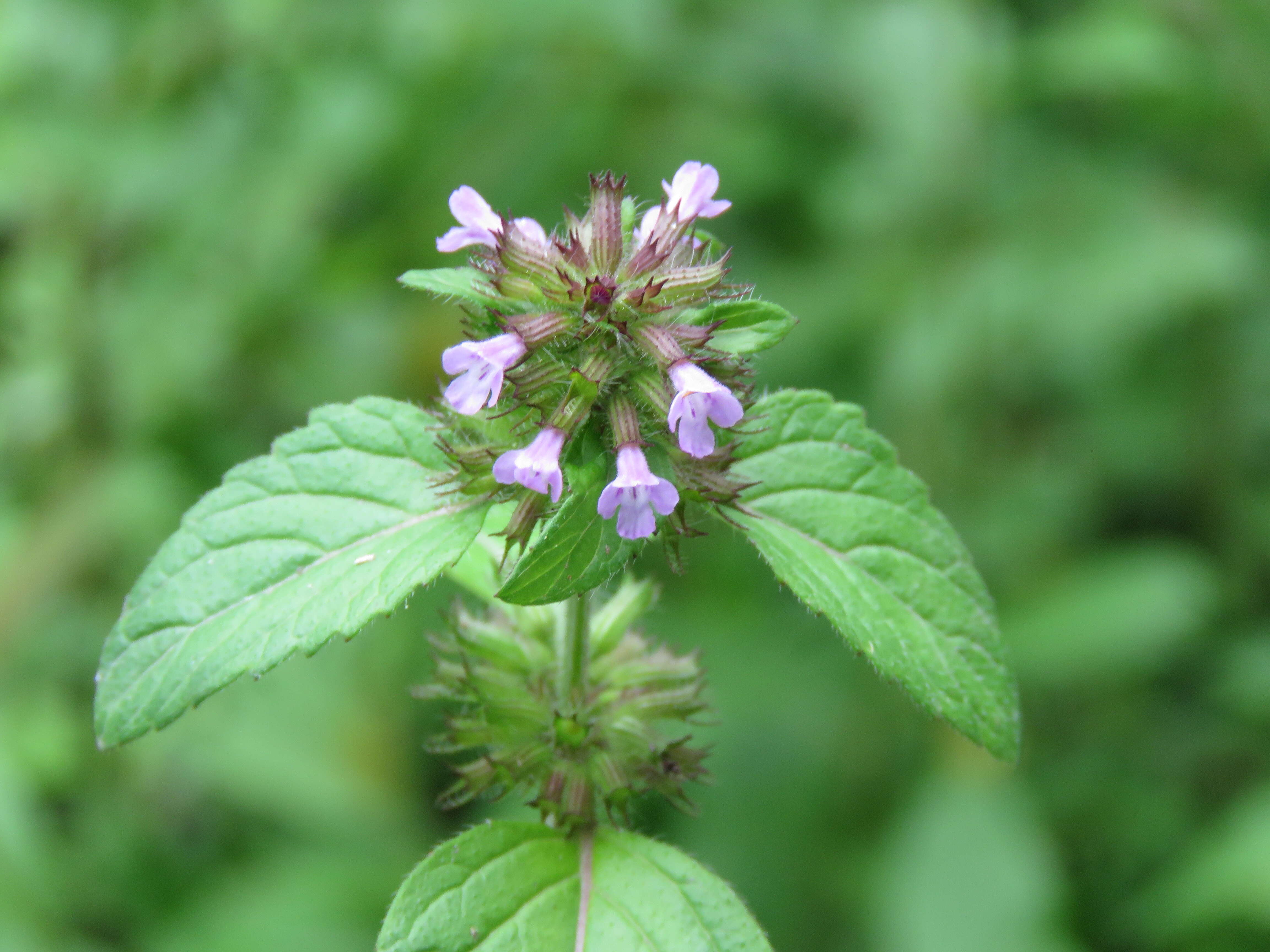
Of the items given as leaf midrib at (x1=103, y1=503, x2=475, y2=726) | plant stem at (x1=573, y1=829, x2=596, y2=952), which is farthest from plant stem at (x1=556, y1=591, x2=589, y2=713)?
leaf midrib at (x1=103, y1=503, x2=475, y2=726)

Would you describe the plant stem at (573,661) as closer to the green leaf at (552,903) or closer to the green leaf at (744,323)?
the green leaf at (552,903)

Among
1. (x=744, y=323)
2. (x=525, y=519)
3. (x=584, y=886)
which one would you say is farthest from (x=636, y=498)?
(x=584, y=886)

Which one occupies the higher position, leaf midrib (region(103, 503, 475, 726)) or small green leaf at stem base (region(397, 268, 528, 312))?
small green leaf at stem base (region(397, 268, 528, 312))

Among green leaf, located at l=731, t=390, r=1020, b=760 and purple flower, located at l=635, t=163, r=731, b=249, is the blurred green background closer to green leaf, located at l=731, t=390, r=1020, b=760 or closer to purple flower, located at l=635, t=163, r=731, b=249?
green leaf, located at l=731, t=390, r=1020, b=760

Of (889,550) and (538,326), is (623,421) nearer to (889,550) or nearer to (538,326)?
(538,326)

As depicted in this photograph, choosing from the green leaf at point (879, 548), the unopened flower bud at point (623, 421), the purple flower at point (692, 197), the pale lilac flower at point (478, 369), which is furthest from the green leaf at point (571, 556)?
the purple flower at point (692, 197)

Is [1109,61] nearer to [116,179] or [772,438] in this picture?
[772,438]
